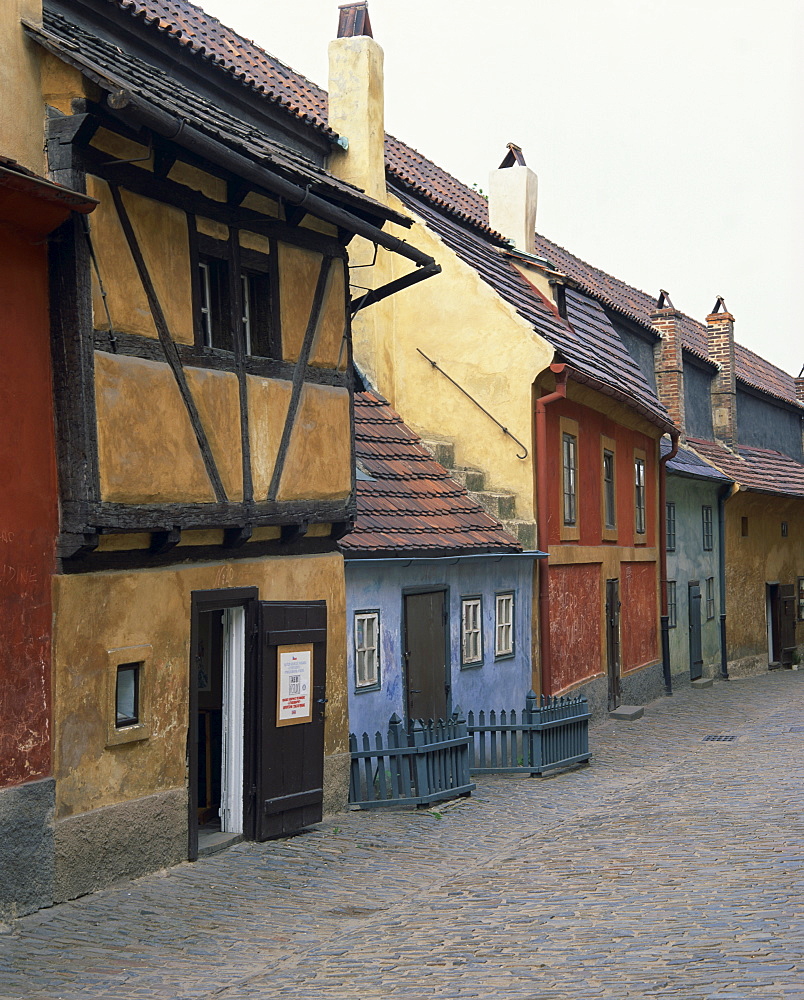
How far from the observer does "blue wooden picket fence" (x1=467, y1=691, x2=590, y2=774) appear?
15570mm

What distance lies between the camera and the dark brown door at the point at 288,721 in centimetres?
1163

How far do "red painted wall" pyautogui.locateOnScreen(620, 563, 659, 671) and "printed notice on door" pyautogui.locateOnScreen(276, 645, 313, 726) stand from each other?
472 inches

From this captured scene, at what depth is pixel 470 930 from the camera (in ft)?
28.7

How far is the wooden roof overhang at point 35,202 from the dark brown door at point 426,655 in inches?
291

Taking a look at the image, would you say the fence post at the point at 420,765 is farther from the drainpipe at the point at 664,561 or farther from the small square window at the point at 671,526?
the small square window at the point at 671,526

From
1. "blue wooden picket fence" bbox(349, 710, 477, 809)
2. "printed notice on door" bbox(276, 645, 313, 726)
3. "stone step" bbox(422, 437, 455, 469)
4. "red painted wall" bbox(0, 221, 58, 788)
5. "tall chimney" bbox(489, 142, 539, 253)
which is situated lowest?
"blue wooden picket fence" bbox(349, 710, 477, 809)

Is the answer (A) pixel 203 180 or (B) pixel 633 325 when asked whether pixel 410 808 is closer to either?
(A) pixel 203 180

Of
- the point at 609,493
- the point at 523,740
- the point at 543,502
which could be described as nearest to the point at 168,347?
the point at 523,740

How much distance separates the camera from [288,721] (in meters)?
12.0

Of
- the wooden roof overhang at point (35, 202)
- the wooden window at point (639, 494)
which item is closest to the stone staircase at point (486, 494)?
the wooden window at point (639, 494)

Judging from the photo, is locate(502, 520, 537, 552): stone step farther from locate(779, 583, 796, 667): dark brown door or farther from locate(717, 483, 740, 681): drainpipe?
locate(779, 583, 796, 667): dark brown door

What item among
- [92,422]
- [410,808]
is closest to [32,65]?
[92,422]

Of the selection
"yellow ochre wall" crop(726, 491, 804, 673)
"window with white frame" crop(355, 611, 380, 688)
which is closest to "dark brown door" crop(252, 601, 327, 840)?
"window with white frame" crop(355, 611, 380, 688)

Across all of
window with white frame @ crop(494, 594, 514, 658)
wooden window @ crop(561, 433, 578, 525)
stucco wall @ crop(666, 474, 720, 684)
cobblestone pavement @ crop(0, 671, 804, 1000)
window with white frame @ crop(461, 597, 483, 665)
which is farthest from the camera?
stucco wall @ crop(666, 474, 720, 684)
